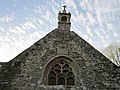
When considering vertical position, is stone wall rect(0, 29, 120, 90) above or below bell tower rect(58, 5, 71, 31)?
below

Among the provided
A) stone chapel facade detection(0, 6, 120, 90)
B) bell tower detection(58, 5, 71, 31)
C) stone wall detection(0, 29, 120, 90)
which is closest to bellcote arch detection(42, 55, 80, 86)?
stone chapel facade detection(0, 6, 120, 90)

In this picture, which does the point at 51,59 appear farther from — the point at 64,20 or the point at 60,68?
the point at 64,20

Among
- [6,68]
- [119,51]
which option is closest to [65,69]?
[6,68]

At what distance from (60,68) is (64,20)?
12.2 feet

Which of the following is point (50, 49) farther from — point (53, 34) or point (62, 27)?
point (62, 27)

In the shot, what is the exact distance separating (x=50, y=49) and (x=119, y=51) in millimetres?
Answer: 10514

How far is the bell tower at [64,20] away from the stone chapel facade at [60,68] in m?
0.87

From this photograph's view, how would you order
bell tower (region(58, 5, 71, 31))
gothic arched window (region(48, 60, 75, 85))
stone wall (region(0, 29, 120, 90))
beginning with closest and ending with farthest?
stone wall (region(0, 29, 120, 90)) < gothic arched window (region(48, 60, 75, 85)) < bell tower (region(58, 5, 71, 31))

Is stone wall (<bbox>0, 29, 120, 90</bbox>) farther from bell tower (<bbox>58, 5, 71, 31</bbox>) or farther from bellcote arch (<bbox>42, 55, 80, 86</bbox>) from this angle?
bell tower (<bbox>58, 5, 71, 31</bbox>)

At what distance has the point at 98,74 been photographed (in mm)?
10523

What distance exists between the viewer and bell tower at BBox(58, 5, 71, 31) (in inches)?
495

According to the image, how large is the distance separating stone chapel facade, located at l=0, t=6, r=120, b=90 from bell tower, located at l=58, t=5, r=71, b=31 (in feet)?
2.85

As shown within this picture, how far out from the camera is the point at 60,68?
11.1m

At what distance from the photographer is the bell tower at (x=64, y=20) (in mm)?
12578
